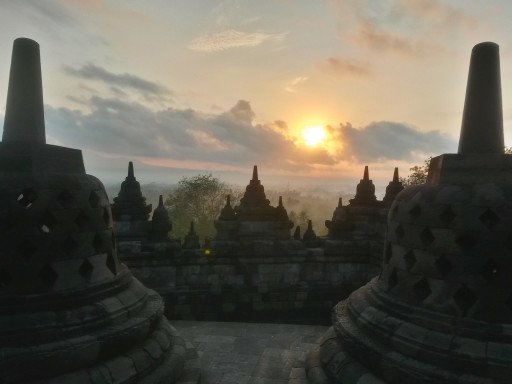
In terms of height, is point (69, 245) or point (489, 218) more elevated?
point (489, 218)

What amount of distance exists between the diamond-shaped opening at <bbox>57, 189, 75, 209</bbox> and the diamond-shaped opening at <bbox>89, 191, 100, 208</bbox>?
0.31m

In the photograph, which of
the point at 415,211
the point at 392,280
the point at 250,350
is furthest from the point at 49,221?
the point at 415,211

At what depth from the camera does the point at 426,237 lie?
181 inches

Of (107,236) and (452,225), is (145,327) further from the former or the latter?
(452,225)

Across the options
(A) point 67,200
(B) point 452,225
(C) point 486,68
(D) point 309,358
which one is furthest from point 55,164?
(C) point 486,68

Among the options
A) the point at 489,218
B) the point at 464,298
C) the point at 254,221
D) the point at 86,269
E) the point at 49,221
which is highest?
the point at 489,218

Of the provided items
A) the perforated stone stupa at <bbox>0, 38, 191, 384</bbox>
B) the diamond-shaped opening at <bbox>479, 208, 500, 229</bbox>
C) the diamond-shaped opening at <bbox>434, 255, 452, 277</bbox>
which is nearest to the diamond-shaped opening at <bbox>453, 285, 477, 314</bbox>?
the diamond-shaped opening at <bbox>434, 255, 452, 277</bbox>

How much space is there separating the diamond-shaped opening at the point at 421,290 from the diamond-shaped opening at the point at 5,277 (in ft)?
16.6

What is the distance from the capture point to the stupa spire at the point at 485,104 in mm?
4676

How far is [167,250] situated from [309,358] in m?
5.15

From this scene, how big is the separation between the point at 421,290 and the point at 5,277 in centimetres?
517

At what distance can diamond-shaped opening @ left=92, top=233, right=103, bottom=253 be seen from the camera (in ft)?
16.3

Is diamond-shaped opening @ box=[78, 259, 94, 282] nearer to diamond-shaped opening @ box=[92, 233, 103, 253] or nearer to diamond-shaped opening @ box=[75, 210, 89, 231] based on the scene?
diamond-shaped opening @ box=[92, 233, 103, 253]

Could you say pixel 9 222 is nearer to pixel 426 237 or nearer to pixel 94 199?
pixel 94 199
